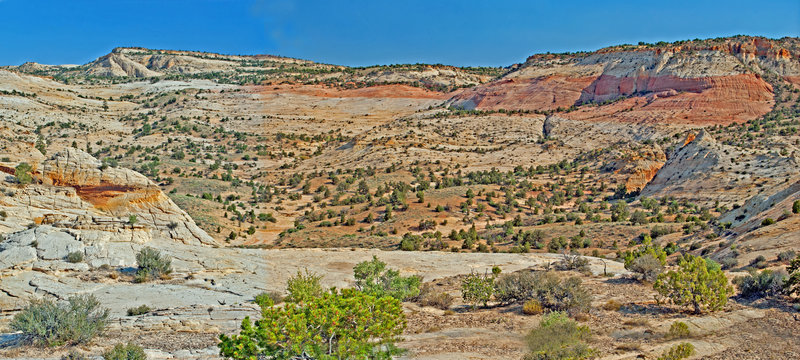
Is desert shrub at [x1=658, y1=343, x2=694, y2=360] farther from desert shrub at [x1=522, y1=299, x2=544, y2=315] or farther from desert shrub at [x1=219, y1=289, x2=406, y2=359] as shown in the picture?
desert shrub at [x1=219, y1=289, x2=406, y2=359]

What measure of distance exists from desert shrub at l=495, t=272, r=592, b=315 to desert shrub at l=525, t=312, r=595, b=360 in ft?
8.63

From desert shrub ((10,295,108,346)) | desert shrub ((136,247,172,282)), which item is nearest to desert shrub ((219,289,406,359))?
desert shrub ((10,295,108,346))

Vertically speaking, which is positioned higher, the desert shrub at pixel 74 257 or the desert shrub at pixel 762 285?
the desert shrub at pixel 74 257

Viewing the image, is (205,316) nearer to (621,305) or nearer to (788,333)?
(621,305)

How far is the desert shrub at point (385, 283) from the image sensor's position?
15.6 m

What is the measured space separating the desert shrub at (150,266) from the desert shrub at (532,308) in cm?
1118

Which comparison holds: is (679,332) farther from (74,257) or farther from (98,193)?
(98,193)

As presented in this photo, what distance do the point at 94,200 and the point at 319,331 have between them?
68.0ft

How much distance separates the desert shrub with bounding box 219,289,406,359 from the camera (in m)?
8.05

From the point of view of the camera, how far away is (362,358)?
832 cm

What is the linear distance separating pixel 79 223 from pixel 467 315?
1502cm

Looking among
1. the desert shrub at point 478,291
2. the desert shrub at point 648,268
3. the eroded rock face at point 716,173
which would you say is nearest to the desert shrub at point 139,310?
the desert shrub at point 478,291

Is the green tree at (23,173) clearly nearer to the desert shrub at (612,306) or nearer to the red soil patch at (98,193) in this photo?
the red soil patch at (98,193)

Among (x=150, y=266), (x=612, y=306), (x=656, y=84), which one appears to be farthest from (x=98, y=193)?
(x=656, y=84)
